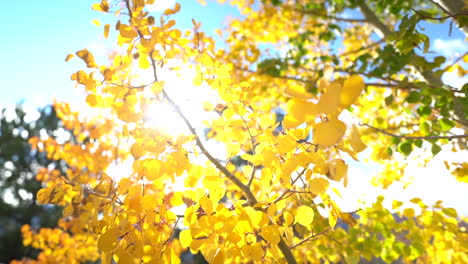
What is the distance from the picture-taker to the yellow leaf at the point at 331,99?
16.0 inches

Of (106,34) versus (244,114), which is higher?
(106,34)

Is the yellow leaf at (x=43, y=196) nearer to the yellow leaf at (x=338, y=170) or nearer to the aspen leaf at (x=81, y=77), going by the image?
the aspen leaf at (x=81, y=77)

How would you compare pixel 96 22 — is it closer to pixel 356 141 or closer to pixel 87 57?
pixel 87 57

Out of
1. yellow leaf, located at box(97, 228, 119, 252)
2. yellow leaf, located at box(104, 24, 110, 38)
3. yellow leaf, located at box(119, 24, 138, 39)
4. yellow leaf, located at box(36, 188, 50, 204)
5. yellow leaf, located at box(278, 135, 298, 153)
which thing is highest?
yellow leaf, located at box(104, 24, 110, 38)

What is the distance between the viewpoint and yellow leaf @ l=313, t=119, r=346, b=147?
469 mm

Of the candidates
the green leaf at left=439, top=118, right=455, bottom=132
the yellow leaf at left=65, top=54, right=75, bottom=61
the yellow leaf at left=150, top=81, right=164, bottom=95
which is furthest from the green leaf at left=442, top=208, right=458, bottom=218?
the yellow leaf at left=65, top=54, right=75, bottom=61

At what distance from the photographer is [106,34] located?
0.97 metres

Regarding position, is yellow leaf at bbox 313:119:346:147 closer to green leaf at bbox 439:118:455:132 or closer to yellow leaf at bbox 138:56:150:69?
yellow leaf at bbox 138:56:150:69

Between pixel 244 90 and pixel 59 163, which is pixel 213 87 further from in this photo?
pixel 59 163

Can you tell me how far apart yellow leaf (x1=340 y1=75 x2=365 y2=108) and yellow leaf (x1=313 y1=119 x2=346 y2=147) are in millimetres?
43

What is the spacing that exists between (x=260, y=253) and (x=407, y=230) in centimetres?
145

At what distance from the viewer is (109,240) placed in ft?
2.36

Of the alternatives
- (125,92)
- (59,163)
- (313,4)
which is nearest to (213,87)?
(125,92)

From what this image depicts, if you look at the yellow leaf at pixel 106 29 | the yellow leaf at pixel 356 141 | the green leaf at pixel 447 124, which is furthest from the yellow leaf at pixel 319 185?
the green leaf at pixel 447 124
